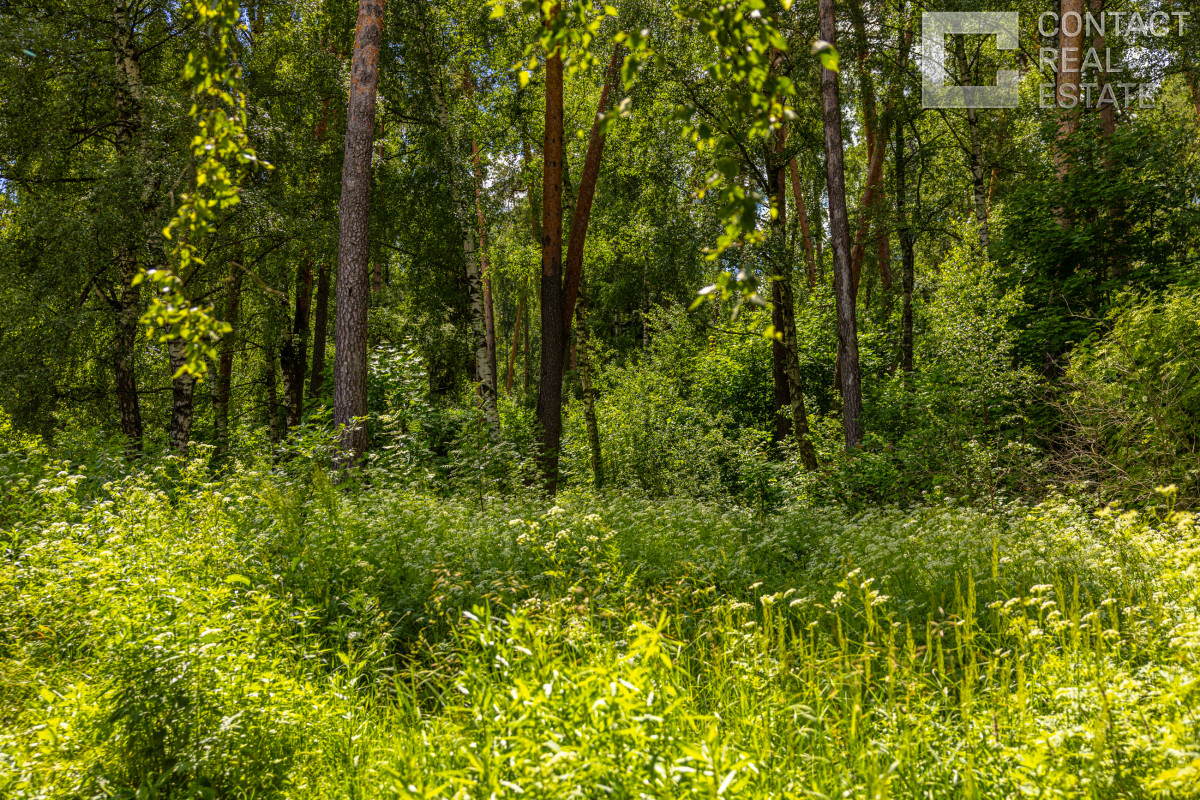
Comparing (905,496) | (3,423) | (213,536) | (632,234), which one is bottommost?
(905,496)

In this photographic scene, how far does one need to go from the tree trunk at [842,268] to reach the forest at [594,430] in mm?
71

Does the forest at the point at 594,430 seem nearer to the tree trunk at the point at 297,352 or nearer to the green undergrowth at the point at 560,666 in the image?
the green undergrowth at the point at 560,666

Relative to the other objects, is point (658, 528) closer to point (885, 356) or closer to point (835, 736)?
point (835, 736)

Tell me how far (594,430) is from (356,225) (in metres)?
6.49

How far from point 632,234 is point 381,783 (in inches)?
813

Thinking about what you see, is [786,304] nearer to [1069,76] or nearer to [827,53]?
[1069,76]

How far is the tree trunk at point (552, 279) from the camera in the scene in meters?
10.7

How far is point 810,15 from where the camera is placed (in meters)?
12.9

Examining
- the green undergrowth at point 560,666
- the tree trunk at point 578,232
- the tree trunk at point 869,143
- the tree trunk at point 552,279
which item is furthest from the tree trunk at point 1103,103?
the green undergrowth at point 560,666

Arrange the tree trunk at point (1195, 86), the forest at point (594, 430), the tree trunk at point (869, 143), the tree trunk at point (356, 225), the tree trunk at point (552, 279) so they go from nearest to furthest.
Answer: the forest at point (594, 430) < the tree trunk at point (356, 225) < the tree trunk at point (552, 279) < the tree trunk at point (869, 143) < the tree trunk at point (1195, 86)

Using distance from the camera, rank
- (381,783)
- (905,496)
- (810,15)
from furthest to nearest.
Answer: (810,15) < (905,496) < (381,783)

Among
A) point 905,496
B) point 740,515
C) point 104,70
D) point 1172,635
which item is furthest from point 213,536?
point 104,70

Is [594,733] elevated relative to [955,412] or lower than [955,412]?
lower

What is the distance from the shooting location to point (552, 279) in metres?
10.8
